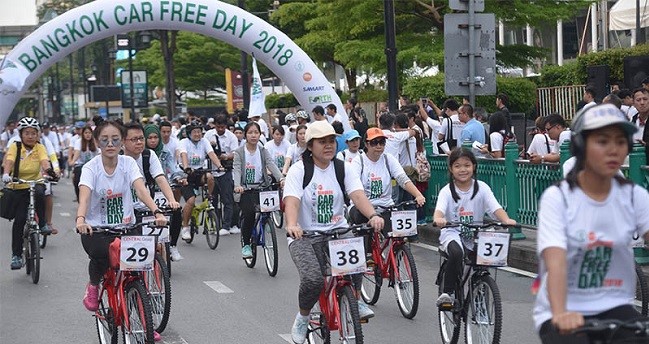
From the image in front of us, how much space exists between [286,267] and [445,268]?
244 inches

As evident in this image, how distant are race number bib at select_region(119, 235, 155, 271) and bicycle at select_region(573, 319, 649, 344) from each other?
4720 mm

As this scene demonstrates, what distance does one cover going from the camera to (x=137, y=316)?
28.9 ft

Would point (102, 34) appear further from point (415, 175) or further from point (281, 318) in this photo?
point (281, 318)

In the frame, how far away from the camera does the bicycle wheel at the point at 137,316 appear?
8.55m

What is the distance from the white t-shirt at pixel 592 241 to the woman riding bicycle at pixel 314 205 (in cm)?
333

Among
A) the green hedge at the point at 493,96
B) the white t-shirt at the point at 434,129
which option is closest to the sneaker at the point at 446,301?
the white t-shirt at the point at 434,129

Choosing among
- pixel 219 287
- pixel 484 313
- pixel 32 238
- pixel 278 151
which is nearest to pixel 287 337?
pixel 484 313

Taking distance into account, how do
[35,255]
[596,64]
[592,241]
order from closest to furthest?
1. [592,241]
2. [35,255]
3. [596,64]

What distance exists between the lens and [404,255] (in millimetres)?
10844

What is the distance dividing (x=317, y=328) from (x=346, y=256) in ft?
2.06

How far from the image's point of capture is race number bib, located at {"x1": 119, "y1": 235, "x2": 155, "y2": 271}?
29.0 feet

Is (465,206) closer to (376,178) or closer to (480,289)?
(480,289)

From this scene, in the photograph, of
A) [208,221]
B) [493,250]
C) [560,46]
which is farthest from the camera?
[560,46]

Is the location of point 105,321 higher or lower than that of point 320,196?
lower
